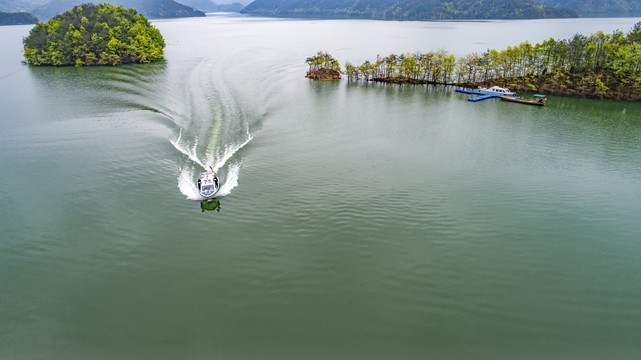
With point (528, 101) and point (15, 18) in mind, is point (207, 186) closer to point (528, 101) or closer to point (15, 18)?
point (528, 101)

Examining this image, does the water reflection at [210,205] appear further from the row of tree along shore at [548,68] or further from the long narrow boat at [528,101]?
the row of tree along shore at [548,68]

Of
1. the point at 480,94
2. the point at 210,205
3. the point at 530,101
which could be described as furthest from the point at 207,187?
the point at 480,94

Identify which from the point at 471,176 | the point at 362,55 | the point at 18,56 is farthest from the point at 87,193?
the point at 18,56

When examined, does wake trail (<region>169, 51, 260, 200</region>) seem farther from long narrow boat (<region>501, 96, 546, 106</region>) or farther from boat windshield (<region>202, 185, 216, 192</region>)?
long narrow boat (<region>501, 96, 546, 106</region>)

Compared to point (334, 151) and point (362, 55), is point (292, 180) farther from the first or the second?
point (362, 55)

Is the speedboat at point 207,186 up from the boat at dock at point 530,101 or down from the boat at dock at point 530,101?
down

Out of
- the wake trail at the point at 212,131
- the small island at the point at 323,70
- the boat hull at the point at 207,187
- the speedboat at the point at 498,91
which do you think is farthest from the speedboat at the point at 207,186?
the speedboat at the point at 498,91

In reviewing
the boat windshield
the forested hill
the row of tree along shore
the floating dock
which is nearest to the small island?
the row of tree along shore
